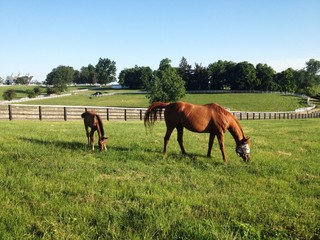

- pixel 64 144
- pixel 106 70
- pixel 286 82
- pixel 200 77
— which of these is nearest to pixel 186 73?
pixel 200 77

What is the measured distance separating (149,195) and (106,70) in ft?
604

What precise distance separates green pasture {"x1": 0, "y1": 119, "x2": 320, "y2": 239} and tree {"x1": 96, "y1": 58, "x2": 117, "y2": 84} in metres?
175

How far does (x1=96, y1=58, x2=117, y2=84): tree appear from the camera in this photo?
181 metres

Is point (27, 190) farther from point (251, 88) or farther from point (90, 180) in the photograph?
point (251, 88)

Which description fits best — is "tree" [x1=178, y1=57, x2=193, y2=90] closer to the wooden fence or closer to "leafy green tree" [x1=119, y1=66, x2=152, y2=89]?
"leafy green tree" [x1=119, y1=66, x2=152, y2=89]

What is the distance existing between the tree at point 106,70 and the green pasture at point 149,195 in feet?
575

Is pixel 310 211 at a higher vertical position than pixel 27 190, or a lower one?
lower

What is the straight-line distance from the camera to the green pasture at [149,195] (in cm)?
443

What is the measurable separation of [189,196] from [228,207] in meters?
0.81

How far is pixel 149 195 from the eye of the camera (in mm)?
5738

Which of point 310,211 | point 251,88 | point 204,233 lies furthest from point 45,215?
point 251,88

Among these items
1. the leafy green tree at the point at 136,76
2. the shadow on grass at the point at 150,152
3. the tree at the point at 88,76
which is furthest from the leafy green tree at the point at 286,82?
the shadow on grass at the point at 150,152

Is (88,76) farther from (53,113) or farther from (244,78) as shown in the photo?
(53,113)

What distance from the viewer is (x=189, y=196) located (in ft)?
19.4
